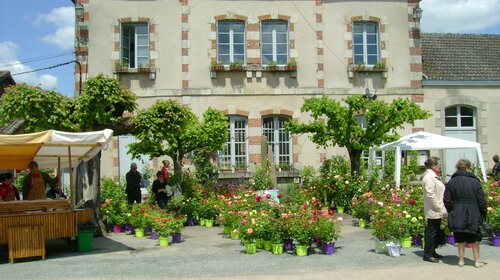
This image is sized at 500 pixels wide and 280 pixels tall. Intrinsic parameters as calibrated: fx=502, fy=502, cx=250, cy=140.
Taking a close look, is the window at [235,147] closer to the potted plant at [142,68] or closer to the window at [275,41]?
the window at [275,41]

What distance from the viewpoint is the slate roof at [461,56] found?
1680 centimetres

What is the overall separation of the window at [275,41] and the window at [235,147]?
2246 mm

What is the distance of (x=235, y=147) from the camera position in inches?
620

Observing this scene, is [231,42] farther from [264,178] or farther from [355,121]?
[355,121]

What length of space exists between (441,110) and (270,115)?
5.61 metres

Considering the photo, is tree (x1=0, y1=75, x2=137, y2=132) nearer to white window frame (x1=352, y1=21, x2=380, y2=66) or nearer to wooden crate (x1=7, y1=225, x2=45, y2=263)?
wooden crate (x1=7, y1=225, x2=45, y2=263)

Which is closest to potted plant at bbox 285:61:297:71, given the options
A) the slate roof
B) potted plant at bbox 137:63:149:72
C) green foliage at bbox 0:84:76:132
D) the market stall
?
potted plant at bbox 137:63:149:72

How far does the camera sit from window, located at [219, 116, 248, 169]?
1568 cm

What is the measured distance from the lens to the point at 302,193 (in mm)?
12852

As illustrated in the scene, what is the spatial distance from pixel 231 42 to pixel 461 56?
8242 millimetres

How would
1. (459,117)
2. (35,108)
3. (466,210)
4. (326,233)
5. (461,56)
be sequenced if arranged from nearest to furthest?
1. (466,210)
2. (326,233)
3. (35,108)
4. (459,117)
5. (461,56)

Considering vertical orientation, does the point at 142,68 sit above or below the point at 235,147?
above

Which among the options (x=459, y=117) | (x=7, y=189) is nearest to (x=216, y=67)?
(x=7, y=189)

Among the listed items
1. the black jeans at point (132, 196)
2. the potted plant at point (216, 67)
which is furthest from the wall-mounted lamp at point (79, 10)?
the black jeans at point (132, 196)
